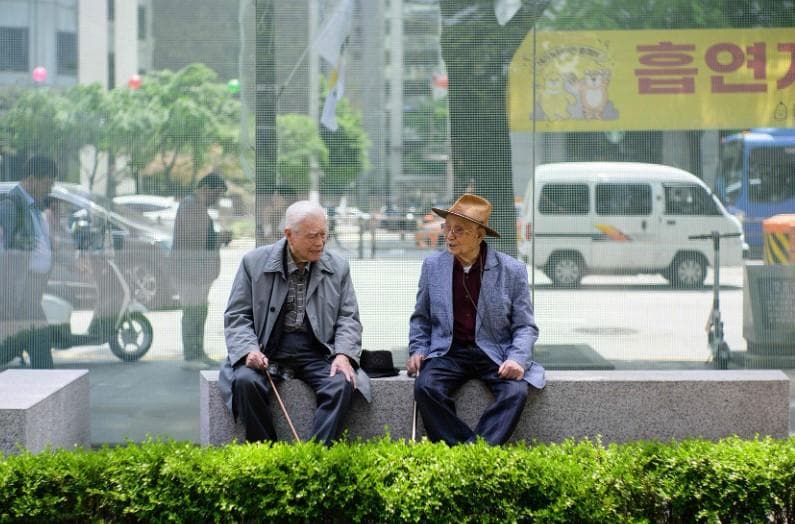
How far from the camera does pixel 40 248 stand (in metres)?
7.64

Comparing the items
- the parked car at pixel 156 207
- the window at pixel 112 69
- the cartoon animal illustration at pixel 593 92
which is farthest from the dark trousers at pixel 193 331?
the cartoon animal illustration at pixel 593 92

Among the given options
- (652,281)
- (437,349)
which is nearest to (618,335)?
(652,281)

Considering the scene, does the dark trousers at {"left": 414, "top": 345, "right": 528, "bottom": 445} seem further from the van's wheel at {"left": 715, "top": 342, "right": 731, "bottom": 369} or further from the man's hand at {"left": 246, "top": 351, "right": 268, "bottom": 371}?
the van's wheel at {"left": 715, "top": 342, "right": 731, "bottom": 369}

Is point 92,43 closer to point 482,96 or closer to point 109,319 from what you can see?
point 109,319

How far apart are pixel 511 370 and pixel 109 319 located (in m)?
3.29

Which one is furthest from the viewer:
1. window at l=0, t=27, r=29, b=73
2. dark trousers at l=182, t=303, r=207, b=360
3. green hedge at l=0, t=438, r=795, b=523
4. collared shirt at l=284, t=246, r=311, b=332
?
dark trousers at l=182, t=303, r=207, b=360

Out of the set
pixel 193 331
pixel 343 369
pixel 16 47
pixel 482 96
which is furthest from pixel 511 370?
pixel 16 47

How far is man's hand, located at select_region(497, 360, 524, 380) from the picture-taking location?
5539 millimetres

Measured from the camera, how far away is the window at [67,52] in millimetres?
7602

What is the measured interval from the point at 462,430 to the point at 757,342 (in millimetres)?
3168

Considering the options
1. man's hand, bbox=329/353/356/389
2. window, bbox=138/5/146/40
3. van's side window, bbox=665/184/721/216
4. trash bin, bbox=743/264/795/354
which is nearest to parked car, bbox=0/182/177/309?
window, bbox=138/5/146/40

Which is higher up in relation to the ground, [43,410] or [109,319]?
[109,319]

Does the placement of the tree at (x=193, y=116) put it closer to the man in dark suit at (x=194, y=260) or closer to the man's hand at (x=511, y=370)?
the man in dark suit at (x=194, y=260)

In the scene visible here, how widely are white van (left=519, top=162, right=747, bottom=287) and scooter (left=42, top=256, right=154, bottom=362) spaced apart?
2665 millimetres
